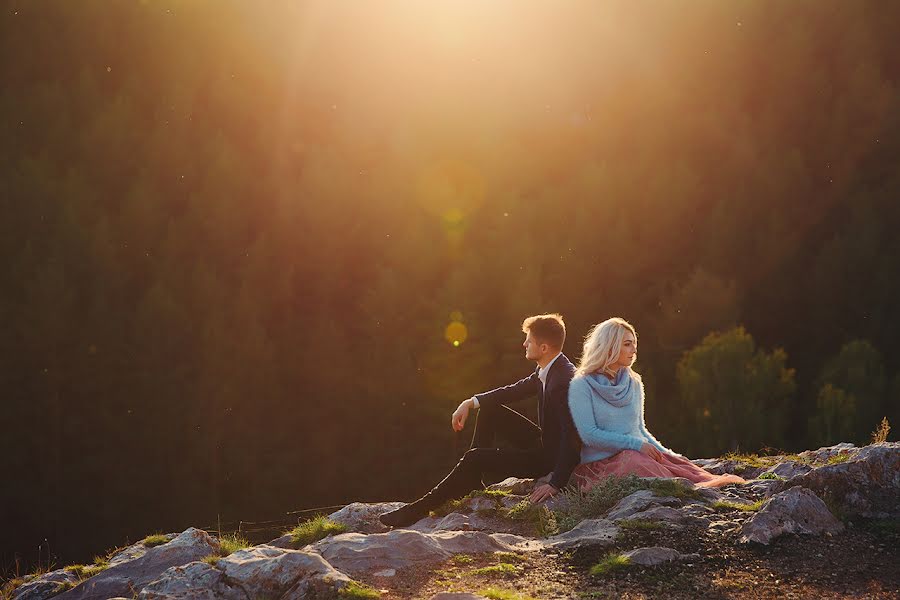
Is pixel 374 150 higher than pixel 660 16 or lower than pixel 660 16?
lower

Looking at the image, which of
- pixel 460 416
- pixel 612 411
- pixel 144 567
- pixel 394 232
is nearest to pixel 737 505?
pixel 612 411

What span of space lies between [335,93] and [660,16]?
12.5 m

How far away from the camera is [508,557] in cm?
510

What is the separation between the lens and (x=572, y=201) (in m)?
30.2

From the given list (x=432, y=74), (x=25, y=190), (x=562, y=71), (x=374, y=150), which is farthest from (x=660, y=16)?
(x=25, y=190)

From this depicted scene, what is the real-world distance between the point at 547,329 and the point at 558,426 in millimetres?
666

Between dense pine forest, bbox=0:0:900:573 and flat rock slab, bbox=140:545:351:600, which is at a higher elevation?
dense pine forest, bbox=0:0:900:573

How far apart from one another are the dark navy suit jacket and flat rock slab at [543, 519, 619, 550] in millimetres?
399

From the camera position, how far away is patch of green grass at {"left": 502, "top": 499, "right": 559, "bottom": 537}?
607 centimetres

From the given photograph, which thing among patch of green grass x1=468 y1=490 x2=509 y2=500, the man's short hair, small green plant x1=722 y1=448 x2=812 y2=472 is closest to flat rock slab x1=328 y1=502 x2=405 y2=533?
patch of green grass x1=468 y1=490 x2=509 y2=500

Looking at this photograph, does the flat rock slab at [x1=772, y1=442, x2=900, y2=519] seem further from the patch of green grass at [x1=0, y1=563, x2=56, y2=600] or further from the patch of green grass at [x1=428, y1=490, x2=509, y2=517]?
the patch of green grass at [x1=0, y1=563, x2=56, y2=600]

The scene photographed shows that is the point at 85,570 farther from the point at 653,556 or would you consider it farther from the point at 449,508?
the point at 653,556

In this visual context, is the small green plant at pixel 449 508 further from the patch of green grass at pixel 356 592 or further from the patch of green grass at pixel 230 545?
the patch of green grass at pixel 356 592

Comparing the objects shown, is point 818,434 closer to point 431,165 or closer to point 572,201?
point 572,201
